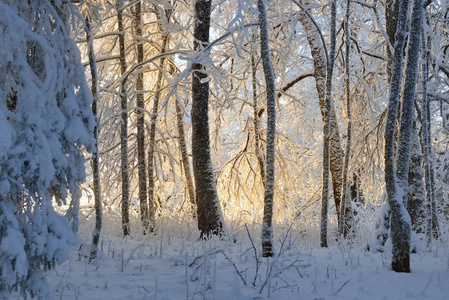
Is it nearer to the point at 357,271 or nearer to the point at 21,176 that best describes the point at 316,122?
the point at 357,271

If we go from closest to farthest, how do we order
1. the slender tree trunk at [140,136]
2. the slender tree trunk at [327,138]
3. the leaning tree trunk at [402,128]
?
the leaning tree trunk at [402,128] → the slender tree trunk at [327,138] → the slender tree trunk at [140,136]

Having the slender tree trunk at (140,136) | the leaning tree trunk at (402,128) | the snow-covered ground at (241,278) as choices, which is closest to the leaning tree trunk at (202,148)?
the slender tree trunk at (140,136)

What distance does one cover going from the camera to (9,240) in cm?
278

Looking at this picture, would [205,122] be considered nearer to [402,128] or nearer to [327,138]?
[327,138]

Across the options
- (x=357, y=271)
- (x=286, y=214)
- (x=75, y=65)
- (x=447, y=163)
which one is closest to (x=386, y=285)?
(x=357, y=271)

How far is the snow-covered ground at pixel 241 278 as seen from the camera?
12.3 ft

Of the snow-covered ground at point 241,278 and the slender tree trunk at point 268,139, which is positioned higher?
the slender tree trunk at point 268,139

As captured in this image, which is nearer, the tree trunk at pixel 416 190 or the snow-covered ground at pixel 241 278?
the snow-covered ground at pixel 241 278

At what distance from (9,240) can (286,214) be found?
378 inches

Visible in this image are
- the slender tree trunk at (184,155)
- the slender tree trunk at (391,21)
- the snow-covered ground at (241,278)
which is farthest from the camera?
the slender tree trunk at (184,155)

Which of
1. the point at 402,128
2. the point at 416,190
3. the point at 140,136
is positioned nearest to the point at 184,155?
the point at 140,136

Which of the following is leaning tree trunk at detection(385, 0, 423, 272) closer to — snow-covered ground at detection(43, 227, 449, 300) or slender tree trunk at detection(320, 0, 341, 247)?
snow-covered ground at detection(43, 227, 449, 300)

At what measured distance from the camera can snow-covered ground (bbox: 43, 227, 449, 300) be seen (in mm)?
3738

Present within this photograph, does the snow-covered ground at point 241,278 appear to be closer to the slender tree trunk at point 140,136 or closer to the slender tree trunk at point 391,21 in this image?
the slender tree trunk at point 140,136
